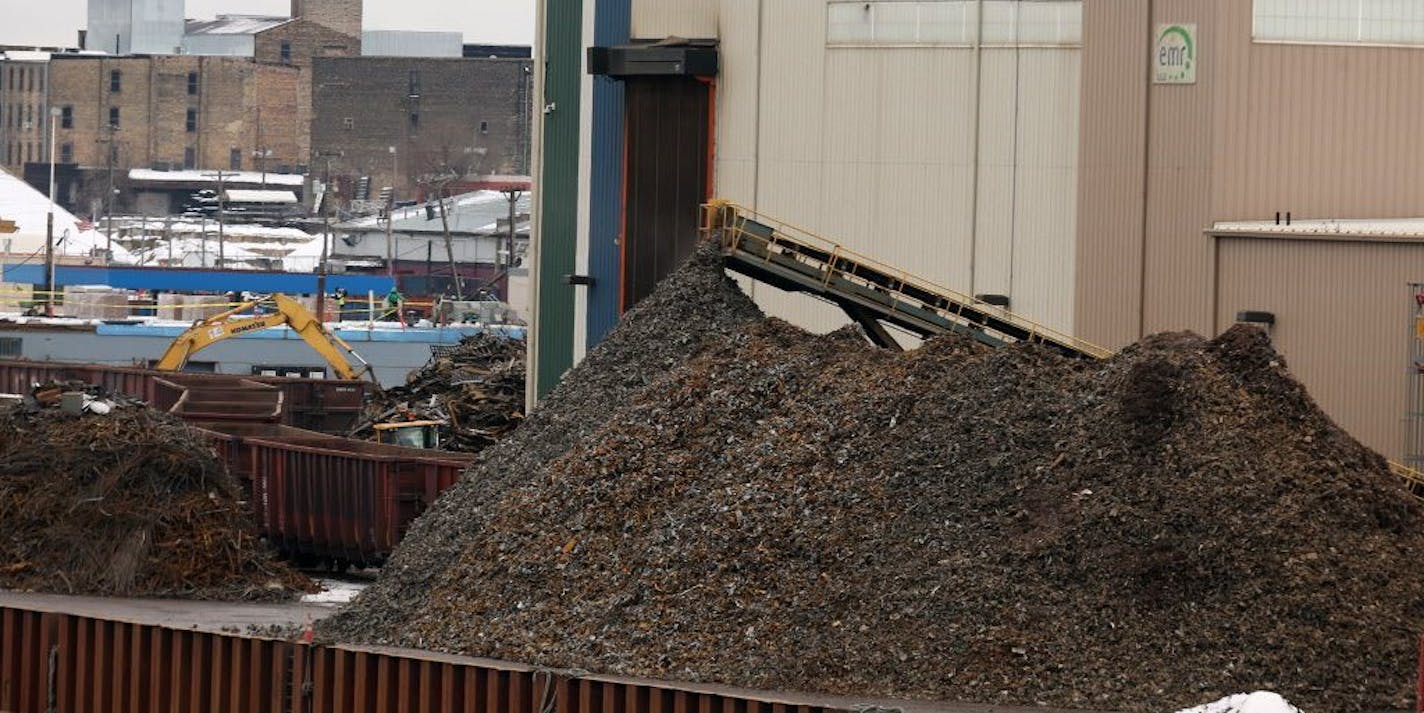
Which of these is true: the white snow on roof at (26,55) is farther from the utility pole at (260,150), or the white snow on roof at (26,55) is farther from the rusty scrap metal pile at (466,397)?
the rusty scrap metal pile at (466,397)

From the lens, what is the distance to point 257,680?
1947 centimetres

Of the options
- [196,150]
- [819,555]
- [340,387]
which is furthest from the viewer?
[196,150]

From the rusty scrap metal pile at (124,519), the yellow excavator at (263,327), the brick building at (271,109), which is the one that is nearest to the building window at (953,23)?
the rusty scrap metal pile at (124,519)

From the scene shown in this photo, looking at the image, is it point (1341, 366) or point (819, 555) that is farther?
point (1341, 366)

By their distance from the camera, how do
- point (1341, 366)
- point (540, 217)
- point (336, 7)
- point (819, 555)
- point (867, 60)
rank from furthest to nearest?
point (336, 7) → point (540, 217) → point (867, 60) → point (1341, 366) → point (819, 555)

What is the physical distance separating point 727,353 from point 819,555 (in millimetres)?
4556

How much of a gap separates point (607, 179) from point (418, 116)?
3814 inches

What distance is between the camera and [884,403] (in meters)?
22.1

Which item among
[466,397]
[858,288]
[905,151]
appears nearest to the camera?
[858,288]

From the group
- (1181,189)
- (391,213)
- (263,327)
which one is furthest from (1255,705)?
(391,213)

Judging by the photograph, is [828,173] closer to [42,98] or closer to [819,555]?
[819,555]

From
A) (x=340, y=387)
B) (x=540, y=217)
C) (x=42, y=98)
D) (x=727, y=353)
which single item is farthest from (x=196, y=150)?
(x=727, y=353)

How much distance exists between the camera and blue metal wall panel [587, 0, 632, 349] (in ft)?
109

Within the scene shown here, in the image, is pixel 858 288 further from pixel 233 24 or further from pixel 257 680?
pixel 233 24
